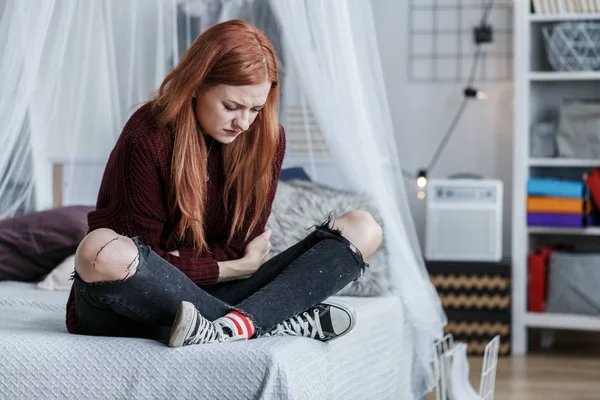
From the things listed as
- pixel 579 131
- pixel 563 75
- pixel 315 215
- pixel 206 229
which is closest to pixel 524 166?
pixel 579 131

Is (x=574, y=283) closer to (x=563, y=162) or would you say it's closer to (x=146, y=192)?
(x=563, y=162)

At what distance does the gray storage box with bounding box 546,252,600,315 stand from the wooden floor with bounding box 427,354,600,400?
0.21 meters

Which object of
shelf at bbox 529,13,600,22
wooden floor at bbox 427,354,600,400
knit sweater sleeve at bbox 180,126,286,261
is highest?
shelf at bbox 529,13,600,22

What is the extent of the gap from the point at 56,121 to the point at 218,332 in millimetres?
1555

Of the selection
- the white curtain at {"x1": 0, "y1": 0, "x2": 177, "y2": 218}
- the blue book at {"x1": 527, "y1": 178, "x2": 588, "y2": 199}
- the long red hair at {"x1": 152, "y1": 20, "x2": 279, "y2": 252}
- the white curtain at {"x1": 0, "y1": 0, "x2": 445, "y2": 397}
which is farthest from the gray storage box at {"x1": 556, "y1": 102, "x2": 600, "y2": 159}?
the long red hair at {"x1": 152, "y1": 20, "x2": 279, "y2": 252}

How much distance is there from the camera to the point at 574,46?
3922 millimetres

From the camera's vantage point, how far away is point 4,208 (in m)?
2.90

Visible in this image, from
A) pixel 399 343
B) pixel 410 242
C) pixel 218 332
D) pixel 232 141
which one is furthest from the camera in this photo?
pixel 410 242

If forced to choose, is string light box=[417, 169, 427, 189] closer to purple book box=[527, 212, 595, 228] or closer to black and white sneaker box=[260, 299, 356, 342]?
purple book box=[527, 212, 595, 228]

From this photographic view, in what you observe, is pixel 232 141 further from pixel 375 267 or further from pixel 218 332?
pixel 375 267

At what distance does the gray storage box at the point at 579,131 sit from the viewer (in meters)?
3.91

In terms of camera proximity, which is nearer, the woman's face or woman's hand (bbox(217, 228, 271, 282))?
the woman's face

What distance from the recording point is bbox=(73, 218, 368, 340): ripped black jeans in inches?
72.4

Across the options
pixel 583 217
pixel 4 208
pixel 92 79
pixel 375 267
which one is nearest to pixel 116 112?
pixel 92 79
